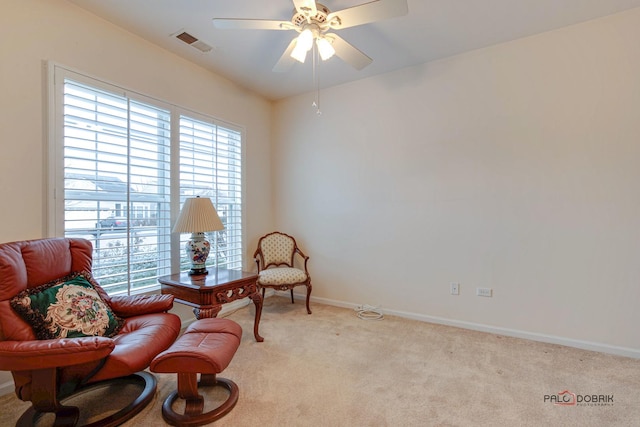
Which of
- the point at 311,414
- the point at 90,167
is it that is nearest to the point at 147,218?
the point at 90,167

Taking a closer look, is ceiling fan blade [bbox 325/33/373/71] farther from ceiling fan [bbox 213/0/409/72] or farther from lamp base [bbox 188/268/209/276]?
lamp base [bbox 188/268/209/276]

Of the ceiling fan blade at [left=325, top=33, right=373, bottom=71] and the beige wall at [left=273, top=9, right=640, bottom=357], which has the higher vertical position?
the ceiling fan blade at [left=325, top=33, right=373, bottom=71]

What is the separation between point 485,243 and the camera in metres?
3.04

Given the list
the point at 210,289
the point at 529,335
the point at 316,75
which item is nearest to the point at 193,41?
the point at 316,75

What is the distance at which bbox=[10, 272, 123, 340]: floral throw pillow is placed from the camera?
5.45 ft

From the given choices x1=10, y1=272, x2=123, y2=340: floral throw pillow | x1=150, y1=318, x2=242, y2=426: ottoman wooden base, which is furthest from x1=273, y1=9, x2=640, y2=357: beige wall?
x1=10, y1=272, x2=123, y2=340: floral throw pillow

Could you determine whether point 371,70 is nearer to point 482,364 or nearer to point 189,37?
point 189,37

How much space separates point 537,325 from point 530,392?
1033 mm

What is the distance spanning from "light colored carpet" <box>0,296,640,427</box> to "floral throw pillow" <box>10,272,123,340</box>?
615mm

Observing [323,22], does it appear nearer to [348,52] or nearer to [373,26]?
[348,52]

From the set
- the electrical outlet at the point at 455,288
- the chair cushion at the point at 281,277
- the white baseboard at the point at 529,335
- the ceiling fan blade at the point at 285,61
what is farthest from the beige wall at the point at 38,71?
the electrical outlet at the point at 455,288

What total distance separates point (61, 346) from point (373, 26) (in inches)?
122

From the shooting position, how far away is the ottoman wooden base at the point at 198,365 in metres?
1.62

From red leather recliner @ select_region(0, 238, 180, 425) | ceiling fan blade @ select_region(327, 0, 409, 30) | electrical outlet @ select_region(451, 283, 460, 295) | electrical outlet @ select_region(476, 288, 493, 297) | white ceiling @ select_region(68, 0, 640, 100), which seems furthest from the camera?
electrical outlet @ select_region(451, 283, 460, 295)
